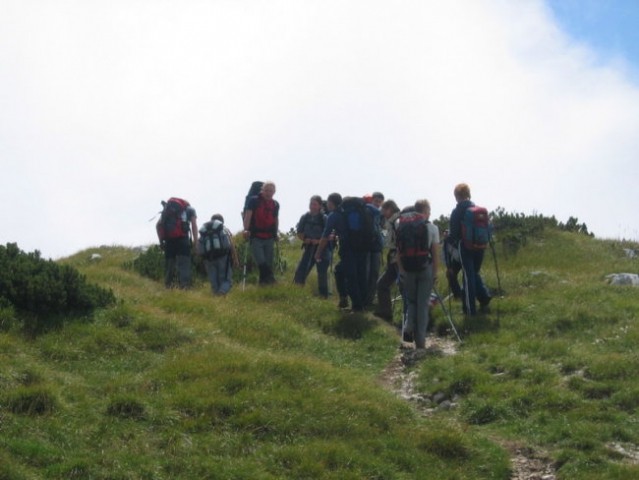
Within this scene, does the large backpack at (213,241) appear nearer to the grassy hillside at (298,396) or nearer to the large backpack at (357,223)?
the grassy hillside at (298,396)

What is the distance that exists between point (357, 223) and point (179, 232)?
3783 millimetres

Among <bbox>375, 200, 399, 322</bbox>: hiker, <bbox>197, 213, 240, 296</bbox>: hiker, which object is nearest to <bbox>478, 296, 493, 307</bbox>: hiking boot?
<bbox>375, 200, 399, 322</bbox>: hiker

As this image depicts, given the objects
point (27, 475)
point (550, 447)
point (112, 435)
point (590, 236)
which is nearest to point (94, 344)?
Result: point (112, 435)

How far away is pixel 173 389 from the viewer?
39.3 feet

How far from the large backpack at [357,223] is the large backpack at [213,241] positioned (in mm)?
2534

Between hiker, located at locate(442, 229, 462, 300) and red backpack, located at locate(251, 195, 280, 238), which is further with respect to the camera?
red backpack, located at locate(251, 195, 280, 238)

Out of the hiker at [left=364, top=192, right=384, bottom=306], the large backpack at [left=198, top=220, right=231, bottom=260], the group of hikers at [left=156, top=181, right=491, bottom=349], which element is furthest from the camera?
the large backpack at [left=198, top=220, right=231, bottom=260]

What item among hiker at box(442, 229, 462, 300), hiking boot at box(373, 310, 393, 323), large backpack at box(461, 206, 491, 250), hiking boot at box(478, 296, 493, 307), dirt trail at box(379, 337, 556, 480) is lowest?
dirt trail at box(379, 337, 556, 480)

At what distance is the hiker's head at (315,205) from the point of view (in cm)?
2036

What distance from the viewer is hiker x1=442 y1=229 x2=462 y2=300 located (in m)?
18.3

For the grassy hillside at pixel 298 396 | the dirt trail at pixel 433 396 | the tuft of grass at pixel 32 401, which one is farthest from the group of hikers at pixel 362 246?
the tuft of grass at pixel 32 401

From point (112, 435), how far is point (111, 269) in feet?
36.8

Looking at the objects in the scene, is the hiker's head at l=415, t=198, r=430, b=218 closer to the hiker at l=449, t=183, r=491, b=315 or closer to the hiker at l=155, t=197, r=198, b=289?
the hiker at l=449, t=183, r=491, b=315

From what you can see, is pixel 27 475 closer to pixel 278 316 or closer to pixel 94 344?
pixel 94 344
